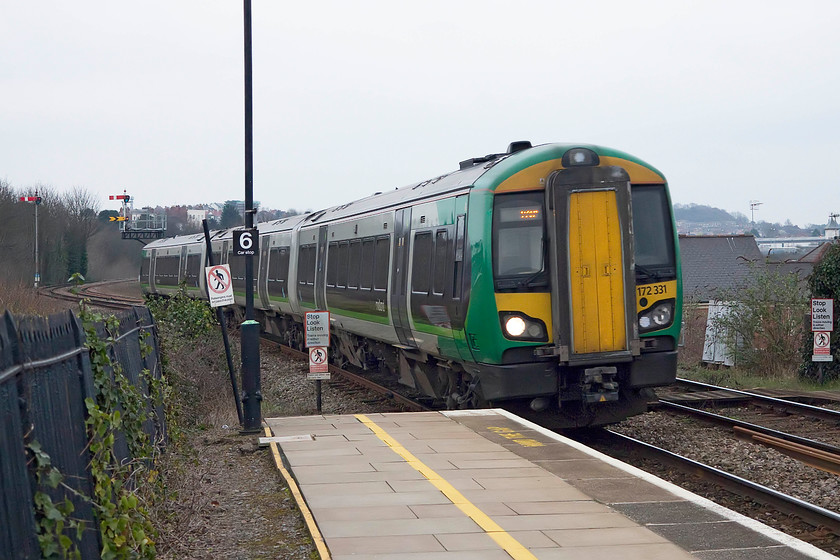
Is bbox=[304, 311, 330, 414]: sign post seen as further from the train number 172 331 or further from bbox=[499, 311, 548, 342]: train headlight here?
the train number 172 331

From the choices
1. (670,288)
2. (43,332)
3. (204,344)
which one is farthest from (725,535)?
(204,344)

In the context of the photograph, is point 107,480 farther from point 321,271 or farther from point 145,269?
point 145,269

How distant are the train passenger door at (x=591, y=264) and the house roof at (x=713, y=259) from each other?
38.9 meters

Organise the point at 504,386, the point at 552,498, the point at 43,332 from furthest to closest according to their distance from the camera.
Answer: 1. the point at 504,386
2. the point at 552,498
3. the point at 43,332

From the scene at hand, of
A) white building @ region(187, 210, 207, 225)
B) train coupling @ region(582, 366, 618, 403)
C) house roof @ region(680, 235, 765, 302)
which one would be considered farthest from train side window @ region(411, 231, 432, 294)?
white building @ region(187, 210, 207, 225)

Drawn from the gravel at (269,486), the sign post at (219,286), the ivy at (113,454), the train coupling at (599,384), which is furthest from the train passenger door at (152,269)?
the ivy at (113,454)

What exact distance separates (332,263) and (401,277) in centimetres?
529

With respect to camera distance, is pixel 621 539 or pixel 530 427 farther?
pixel 530 427

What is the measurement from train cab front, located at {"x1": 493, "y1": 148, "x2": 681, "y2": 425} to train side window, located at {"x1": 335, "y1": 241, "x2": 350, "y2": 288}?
716 cm

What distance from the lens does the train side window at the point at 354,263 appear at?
1675 cm

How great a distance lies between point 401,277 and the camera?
1398cm

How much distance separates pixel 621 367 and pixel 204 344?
975 centimetres

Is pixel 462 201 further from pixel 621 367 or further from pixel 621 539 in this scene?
pixel 621 539

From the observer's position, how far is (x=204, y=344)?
18672mm
